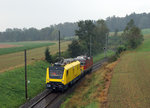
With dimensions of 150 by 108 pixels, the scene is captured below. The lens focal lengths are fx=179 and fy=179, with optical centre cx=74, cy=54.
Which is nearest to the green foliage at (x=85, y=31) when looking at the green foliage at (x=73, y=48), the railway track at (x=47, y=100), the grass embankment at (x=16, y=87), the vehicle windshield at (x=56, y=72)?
the green foliage at (x=73, y=48)

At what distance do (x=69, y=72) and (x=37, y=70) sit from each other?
12.5 meters

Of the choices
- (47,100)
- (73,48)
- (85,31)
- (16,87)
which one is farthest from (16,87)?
(85,31)

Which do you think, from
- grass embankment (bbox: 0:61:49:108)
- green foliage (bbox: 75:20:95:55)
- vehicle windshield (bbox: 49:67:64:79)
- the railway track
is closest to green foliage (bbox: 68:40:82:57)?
green foliage (bbox: 75:20:95:55)

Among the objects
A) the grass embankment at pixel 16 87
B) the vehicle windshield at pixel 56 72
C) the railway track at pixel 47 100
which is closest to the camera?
the railway track at pixel 47 100

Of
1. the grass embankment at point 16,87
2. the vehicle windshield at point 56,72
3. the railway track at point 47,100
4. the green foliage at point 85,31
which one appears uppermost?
the green foliage at point 85,31

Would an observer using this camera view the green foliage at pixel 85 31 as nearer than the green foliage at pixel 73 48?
No

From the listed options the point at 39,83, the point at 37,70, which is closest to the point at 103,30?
the point at 37,70

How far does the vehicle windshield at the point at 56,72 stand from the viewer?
2288 cm

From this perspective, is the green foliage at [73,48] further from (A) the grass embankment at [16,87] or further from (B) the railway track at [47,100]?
(B) the railway track at [47,100]

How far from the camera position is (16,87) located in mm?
24219

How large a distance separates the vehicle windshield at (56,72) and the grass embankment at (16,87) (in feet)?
12.2

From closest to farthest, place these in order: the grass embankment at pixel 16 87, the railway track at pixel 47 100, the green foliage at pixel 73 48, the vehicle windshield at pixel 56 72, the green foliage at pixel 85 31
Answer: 1. the railway track at pixel 47 100
2. the grass embankment at pixel 16 87
3. the vehicle windshield at pixel 56 72
4. the green foliage at pixel 73 48
5. the green foliage at pixel 85 31

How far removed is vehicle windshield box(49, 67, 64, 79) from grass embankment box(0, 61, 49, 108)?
373cm

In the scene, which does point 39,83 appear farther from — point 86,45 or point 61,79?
point 86,45
